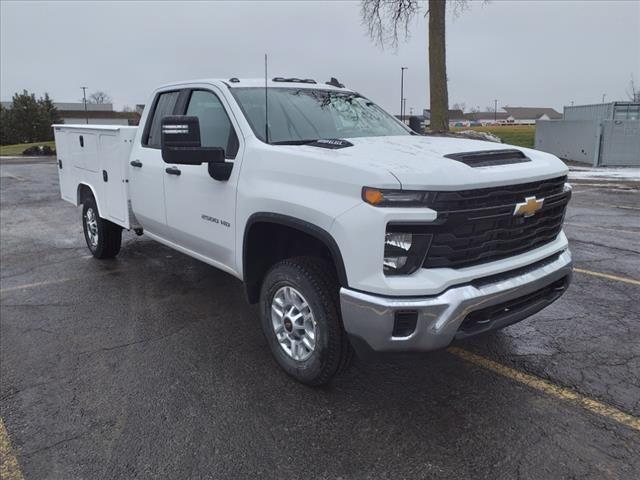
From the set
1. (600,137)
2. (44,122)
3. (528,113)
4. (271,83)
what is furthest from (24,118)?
(528,113)

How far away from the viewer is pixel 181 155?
365cm

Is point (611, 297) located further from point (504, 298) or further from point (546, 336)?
point (504, 298)

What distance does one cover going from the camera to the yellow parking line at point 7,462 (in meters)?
2.71

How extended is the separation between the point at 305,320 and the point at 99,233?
13.7 ft

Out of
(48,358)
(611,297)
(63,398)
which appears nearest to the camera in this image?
(63,398)

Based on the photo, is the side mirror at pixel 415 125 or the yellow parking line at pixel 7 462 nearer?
the yellow parking line at pixel 7 462

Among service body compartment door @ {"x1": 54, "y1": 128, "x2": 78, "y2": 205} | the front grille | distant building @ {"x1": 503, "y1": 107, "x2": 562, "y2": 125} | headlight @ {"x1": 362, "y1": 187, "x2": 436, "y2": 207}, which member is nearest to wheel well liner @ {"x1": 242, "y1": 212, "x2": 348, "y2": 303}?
headlight @ {"x1": 362, "y1": 187, "x2": 436, "y2": 207}

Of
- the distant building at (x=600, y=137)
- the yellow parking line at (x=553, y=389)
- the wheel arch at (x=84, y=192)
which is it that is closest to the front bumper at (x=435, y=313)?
the yellow parking line at (x=553, y=389)

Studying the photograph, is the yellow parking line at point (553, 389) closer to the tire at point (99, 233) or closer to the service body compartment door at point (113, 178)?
the service body compartment door at point (113, 178)

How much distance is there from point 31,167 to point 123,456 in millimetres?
23059

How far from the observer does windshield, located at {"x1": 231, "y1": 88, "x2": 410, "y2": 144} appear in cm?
404

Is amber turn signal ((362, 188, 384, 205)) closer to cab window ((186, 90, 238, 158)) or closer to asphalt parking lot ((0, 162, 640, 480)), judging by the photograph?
asphalt parking lot ((0, 162, 640, 480))

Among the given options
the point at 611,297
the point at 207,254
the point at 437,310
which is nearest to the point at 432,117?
the point at 611,297

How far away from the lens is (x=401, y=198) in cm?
279
